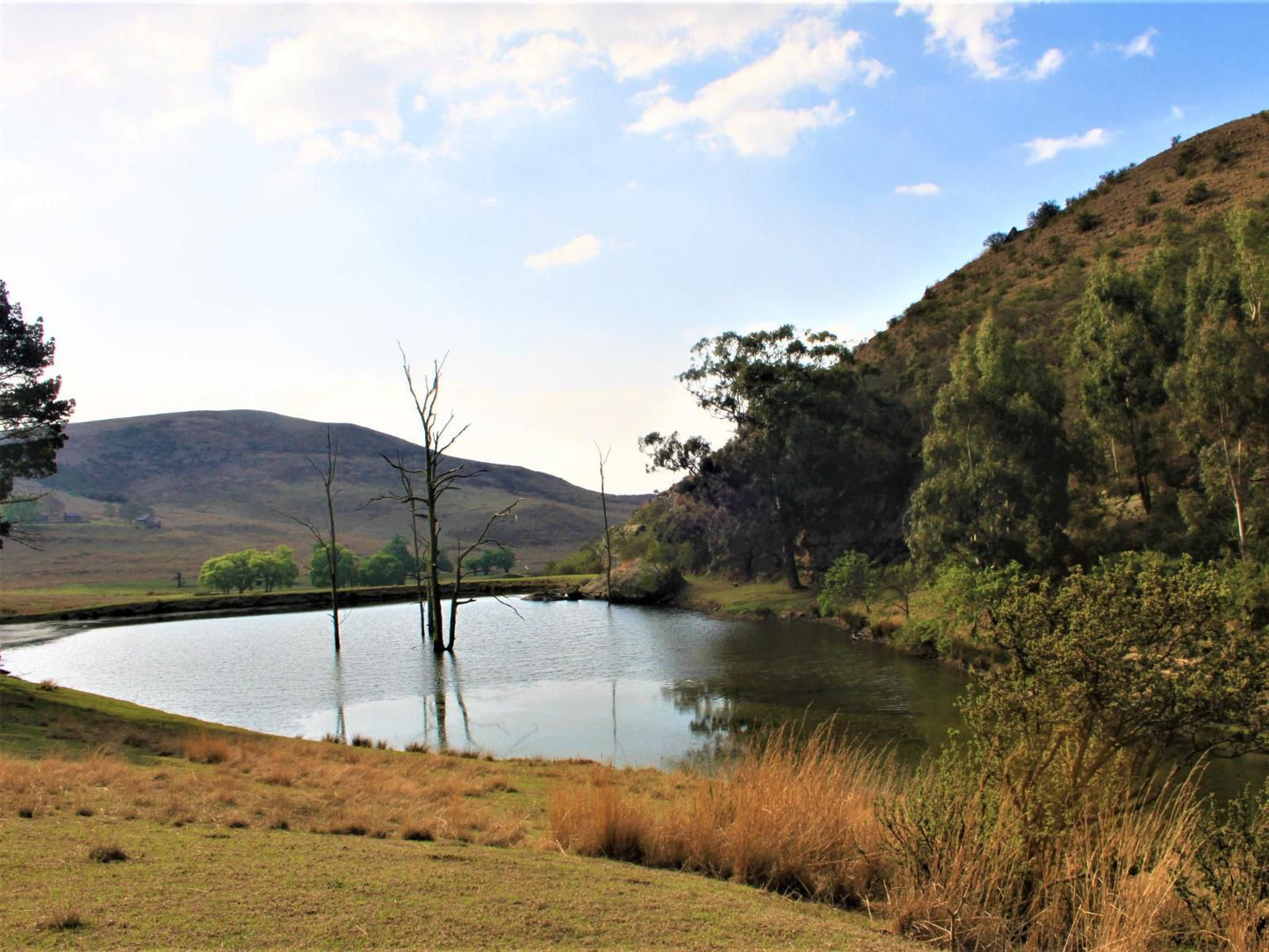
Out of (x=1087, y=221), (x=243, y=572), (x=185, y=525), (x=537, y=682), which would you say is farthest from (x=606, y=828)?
(x=185, y=525)

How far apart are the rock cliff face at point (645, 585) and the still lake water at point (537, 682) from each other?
14443 millimetres

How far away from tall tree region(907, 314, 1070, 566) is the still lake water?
6.37m

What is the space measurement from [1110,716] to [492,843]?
622 centimetres

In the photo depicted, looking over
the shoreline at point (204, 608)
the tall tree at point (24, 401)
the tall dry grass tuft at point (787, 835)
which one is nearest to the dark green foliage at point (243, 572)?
the shoreline at point (204, 608)

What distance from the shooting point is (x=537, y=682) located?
2905 centimetres

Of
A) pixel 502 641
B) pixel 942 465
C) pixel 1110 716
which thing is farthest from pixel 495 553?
pixel 1110 716

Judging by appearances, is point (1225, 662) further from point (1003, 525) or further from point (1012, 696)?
point (1003, 525)

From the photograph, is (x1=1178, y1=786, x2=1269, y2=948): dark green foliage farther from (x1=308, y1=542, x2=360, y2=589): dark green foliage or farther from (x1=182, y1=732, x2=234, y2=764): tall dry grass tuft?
(x1=308, y1=542, x2=360, y2=589): dark green foliage

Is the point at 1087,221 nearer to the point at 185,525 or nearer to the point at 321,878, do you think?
the point at 321,878

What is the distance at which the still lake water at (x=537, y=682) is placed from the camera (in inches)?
836

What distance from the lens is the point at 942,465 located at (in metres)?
38.5

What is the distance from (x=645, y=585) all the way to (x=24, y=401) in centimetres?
4338

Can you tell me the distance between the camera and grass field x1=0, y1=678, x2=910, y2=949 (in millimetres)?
5410

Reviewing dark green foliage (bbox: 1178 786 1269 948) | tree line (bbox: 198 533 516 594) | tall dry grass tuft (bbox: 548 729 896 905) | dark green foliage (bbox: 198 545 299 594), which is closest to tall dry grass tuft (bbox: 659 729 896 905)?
tall dry grass tuft (bbox: 548 729 896 905)
